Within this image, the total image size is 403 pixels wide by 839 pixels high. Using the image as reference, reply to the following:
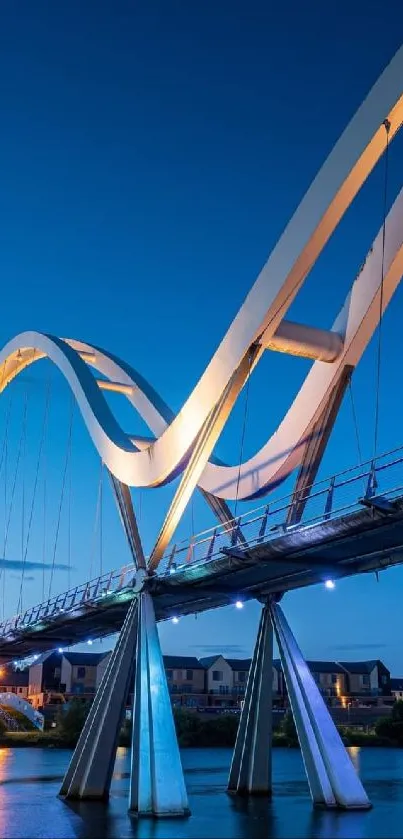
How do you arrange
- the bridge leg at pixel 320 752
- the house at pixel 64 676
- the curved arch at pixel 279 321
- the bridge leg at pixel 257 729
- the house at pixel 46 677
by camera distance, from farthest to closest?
the house at pixel 46 677 → the house at pixel 64 676 → the bridge leg at pixel 257 729 → the bridge leg at pixel 320 752 → the curved arch at pixel 279 321

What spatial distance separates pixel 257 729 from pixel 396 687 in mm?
86192

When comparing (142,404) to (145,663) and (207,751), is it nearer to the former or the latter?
(145,663)

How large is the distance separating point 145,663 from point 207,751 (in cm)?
4426

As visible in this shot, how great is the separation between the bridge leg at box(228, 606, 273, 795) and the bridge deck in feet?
5.11

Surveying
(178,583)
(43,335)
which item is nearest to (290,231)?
(178,583)

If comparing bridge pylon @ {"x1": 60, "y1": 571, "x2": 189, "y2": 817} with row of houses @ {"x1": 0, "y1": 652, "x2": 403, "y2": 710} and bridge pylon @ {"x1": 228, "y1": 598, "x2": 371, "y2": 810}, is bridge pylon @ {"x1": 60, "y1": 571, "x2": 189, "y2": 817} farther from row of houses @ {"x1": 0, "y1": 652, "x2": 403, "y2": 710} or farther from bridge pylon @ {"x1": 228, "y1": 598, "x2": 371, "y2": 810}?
row of houses @ {"x1": 0, "y1": 652, "x2": 403, "y2": 710}

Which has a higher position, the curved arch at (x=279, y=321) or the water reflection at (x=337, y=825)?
the curved arch at (x=279, y=321)

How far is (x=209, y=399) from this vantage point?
2212 cm

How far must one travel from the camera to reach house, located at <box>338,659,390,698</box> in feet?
311

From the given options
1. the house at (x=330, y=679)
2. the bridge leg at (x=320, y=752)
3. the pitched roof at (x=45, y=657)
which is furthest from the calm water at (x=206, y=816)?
the house at (x=330, y=679)

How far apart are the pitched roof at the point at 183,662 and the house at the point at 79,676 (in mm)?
6627

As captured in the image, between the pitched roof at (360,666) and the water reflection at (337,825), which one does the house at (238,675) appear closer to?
the pitched roof at (360,666)

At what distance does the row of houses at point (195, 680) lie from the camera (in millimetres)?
82875

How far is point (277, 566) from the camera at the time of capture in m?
21.3
